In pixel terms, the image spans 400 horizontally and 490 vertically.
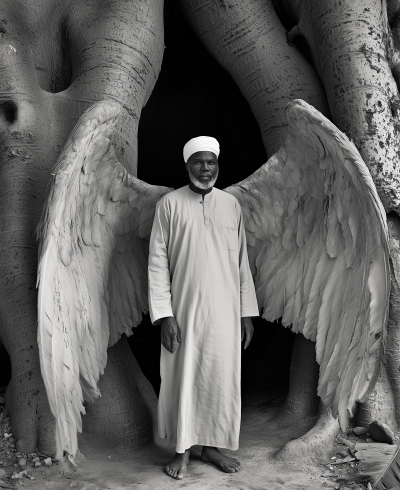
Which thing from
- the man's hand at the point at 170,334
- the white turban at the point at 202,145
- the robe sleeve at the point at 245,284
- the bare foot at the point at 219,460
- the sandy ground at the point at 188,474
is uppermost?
the white turban at the point at 202,145

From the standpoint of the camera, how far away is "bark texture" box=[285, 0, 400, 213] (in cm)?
405

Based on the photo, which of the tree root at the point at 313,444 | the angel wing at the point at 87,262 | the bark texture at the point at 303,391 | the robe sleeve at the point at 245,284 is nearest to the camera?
the angel wing at the point at 87,262

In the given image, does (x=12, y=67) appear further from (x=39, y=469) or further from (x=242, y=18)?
(x=39, y=469)

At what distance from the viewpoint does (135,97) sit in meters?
4.36

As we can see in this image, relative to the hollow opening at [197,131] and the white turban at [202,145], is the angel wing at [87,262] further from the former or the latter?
the hollow opening at [197,131]

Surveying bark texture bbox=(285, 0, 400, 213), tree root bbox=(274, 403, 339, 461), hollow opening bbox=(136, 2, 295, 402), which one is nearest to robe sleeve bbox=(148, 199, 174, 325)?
tree root bbox=(274, 403, 339, 461)

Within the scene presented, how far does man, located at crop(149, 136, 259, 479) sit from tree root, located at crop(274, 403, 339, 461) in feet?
1.23

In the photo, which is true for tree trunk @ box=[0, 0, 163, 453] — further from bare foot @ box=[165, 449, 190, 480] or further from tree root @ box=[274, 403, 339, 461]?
tree root @ box=[274, 403, 339, 461]

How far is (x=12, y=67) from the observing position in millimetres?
4109

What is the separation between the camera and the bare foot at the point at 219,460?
3.62 metres

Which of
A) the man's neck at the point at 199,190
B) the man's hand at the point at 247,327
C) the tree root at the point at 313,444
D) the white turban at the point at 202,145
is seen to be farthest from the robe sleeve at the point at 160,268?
the tree root at the point at 313,444

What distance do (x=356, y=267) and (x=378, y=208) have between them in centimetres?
49

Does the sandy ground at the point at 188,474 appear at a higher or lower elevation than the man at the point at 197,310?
lower

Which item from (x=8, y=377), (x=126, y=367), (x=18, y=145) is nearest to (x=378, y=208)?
(x=126, y=367)
